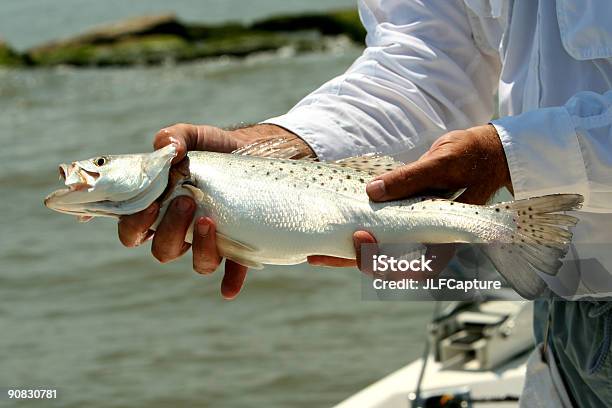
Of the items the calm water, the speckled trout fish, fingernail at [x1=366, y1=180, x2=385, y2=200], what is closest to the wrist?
the speckled trout fish

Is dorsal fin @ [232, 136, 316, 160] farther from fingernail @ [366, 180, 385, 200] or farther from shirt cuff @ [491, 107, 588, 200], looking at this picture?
shirt cuff @ [491, 107, 588, 200]

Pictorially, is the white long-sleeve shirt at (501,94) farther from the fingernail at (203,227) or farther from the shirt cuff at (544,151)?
the fingernail at (203,227)

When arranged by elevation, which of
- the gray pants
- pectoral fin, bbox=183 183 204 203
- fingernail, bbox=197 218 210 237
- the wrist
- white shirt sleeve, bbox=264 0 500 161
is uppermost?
white shirt sleeve, bbox=264 0 500 161

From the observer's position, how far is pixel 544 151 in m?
2.12

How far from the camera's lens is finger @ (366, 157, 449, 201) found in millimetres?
2154

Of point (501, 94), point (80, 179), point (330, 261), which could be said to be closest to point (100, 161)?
point (80, 179)

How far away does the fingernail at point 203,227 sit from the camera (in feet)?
7.45

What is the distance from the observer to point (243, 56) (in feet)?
80.9

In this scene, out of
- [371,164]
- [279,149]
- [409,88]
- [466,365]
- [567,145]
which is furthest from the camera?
[466,365]

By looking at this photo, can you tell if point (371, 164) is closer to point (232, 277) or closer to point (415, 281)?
point (415, 281)

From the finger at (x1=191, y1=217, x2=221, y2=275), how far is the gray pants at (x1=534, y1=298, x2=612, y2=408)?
757 mm

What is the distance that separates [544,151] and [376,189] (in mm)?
341

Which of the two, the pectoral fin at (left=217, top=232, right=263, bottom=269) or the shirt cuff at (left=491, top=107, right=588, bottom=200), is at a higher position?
the shirt cuff at (left=491, top=107, right=588, bottom=200)

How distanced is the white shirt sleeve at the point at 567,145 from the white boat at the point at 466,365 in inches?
79.6
